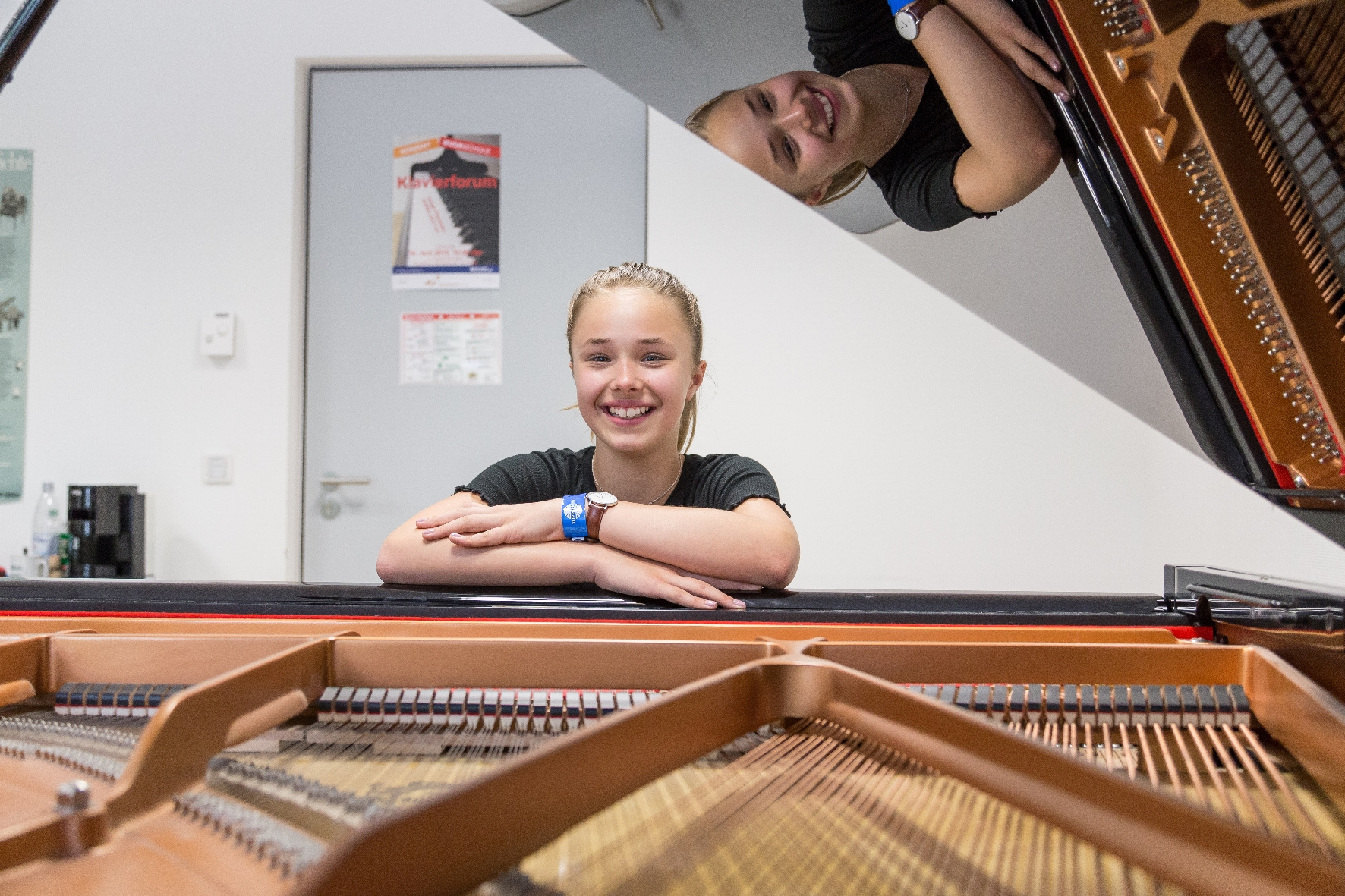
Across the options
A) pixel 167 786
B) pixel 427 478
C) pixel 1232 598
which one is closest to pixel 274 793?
pixel 167 786

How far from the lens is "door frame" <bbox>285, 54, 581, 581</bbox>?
285 cm

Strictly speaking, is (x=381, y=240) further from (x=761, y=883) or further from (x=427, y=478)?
(x=761, y=883)

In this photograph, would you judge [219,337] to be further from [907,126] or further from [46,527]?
[907,126]

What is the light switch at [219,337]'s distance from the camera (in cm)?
284

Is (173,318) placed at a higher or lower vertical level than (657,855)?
higher

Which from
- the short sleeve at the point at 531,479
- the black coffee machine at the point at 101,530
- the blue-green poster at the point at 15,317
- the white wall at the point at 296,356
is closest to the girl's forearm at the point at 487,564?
the short sleeve at the point at 531,479

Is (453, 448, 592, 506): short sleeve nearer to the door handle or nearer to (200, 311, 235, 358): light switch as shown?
the door handle

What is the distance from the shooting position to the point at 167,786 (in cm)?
67

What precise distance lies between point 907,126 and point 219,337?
2.58 m

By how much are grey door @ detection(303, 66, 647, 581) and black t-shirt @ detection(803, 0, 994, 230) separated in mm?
1759

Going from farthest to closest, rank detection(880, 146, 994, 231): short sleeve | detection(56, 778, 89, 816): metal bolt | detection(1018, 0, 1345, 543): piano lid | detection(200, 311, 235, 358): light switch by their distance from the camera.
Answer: detection(200, 311, 235, 358): light switch → detection(880, 146, 994, 231): short sleeve → detection(1018, 0, 1345, 543): piano lid → detection(56, 778, 89, 816): metal bolt

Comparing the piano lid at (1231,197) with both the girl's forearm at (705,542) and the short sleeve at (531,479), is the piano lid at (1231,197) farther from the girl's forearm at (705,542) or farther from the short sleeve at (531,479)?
the short sleeve at (531,479)

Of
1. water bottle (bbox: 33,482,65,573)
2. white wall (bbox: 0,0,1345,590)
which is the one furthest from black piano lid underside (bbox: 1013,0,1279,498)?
water bottle (bbox: 33,482,65,573)

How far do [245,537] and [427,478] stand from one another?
0.66 metres
